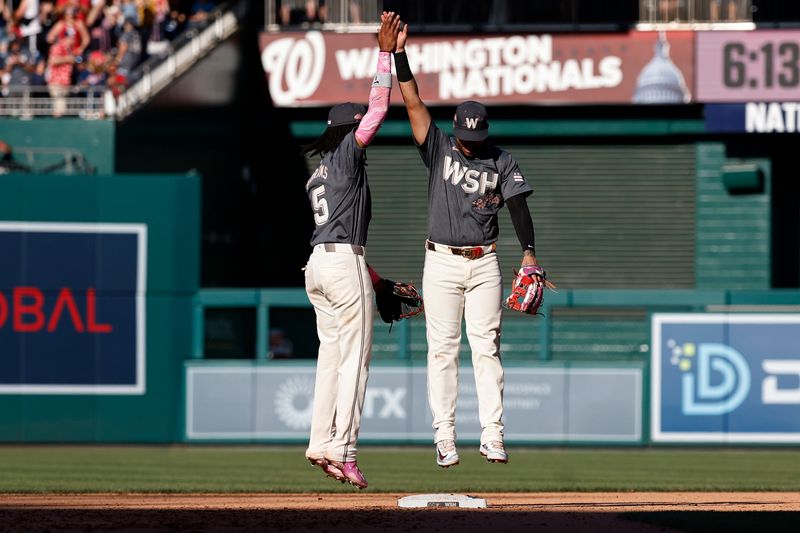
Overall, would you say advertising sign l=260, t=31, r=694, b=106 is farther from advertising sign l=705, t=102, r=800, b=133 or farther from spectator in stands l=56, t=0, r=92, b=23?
spectator in stands l=56, t=0, r=92, b=23

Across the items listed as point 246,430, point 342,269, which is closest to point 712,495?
point 342,269

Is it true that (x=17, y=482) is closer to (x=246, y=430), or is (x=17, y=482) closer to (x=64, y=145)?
(x=246, y=430)

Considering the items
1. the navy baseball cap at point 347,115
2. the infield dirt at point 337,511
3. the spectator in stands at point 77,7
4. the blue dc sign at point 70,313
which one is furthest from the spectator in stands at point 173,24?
the navy baseball cap at point 347,115

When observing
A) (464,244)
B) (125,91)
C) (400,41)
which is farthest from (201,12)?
(464,244)

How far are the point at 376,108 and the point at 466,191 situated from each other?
746mm

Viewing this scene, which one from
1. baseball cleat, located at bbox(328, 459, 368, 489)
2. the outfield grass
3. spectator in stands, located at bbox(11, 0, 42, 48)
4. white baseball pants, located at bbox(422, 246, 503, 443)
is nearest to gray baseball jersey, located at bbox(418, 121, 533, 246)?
white baseball pants, located at bbox(422, 246, 503, 443)

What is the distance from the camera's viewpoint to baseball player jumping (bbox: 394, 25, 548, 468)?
8.36 meters

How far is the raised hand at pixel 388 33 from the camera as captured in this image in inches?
329

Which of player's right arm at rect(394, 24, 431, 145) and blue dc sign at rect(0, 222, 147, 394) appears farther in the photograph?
blue dc sign at rect(0, 222, 147, 394)

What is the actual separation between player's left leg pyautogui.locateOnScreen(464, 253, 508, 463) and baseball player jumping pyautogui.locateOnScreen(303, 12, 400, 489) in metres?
0.64

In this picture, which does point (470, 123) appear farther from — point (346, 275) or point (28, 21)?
point (28, 21)

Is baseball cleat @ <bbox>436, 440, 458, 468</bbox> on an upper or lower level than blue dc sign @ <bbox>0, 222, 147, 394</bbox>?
lower

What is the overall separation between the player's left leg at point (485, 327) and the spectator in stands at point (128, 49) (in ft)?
40.4

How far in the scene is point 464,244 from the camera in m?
8.41
